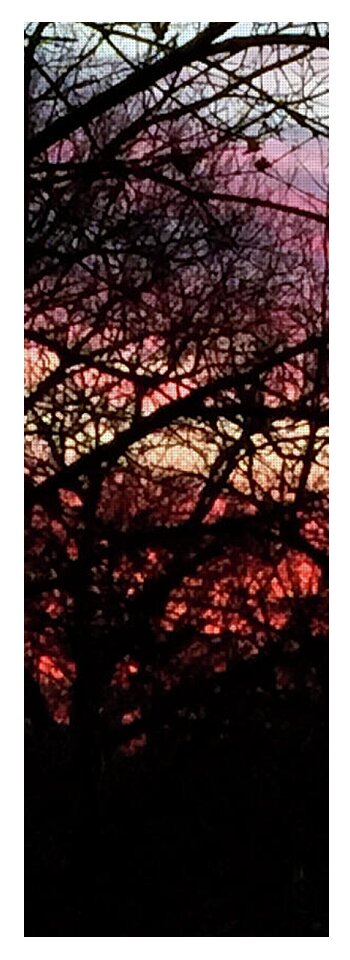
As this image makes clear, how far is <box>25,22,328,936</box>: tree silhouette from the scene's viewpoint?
2611mm

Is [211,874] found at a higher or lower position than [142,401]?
lower

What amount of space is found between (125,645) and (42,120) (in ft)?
3.37

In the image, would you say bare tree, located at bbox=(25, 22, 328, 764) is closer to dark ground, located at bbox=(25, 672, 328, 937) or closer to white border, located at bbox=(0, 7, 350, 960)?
white border, located at bbox=(0, 7, 350, 960)

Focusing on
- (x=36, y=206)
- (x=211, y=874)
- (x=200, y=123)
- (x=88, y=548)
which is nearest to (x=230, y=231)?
(x=200, y=123)

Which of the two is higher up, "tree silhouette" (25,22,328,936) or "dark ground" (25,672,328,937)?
"tree silhouette" (25,22,328,936)

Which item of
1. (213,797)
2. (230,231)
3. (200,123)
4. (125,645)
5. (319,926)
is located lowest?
(319,926)

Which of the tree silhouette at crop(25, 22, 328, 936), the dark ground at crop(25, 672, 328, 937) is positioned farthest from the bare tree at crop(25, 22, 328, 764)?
the dark ground at crop(25, 672, 328, 937)

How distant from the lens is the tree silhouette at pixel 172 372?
103 inches

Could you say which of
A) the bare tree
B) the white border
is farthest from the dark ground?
the bare tree

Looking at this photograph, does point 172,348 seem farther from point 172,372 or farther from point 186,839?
point 186,839

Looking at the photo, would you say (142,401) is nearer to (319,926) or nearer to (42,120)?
(42,120)

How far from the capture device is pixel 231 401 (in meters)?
2.64
